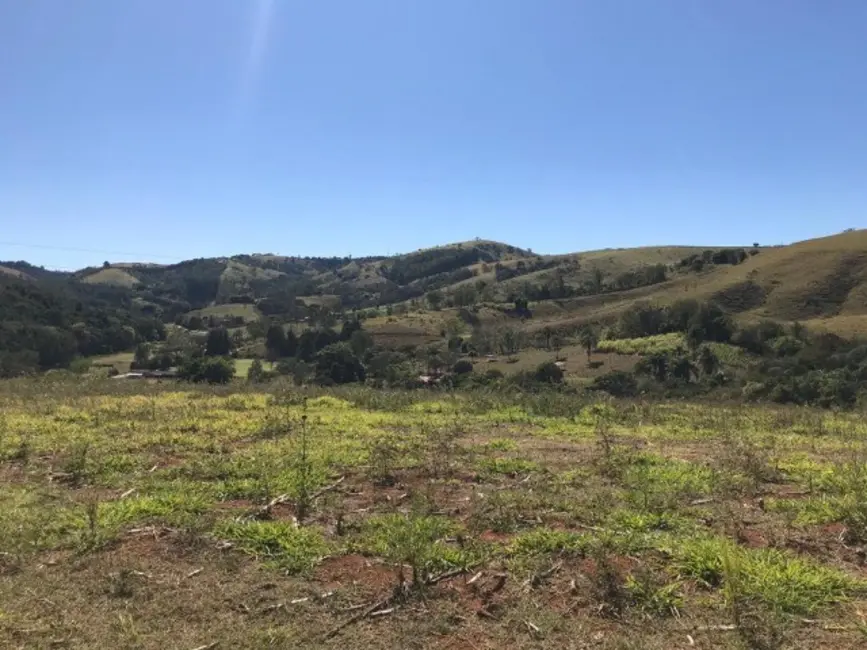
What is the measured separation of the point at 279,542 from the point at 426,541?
1.35 metres

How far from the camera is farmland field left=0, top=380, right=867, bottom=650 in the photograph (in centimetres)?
427

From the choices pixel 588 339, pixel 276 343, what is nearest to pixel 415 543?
pixel 588 339

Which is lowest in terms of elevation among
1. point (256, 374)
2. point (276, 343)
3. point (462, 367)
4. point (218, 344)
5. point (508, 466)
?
point (462, 367)

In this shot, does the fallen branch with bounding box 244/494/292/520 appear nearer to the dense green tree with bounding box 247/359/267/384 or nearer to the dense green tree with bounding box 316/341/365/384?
the dense green tree with bounding box 247/359/267/384

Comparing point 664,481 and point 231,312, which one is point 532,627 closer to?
point 664,481

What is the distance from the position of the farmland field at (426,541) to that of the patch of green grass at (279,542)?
2cm

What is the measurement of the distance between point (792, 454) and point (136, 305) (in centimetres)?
20092

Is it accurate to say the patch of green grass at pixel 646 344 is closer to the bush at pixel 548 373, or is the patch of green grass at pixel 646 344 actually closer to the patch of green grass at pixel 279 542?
the bush at pixel 548 373

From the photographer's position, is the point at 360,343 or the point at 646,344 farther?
the point at 360,343

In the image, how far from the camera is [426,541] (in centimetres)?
538

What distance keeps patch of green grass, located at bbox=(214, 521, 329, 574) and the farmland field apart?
2 centimetres

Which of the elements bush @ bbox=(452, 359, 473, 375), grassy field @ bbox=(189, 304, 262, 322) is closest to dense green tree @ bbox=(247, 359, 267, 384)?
bush @ bbox=(452, 359, 473, 375)

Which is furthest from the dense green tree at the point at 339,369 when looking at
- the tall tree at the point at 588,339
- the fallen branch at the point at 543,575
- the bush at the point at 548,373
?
the fallen branch at the point at 543,575

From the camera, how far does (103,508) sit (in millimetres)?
6504
